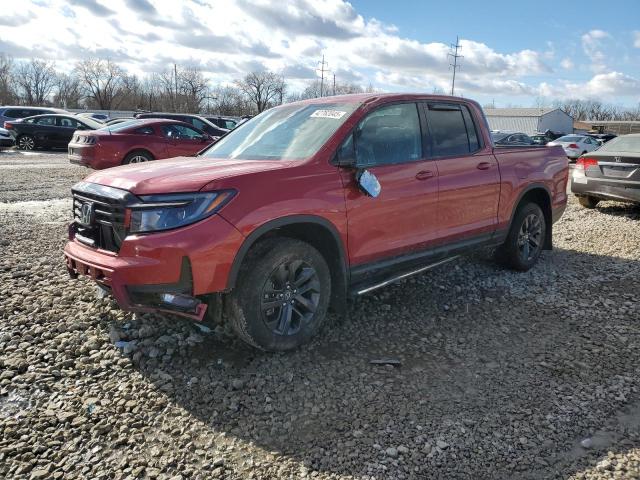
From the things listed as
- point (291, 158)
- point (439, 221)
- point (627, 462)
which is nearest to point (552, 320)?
point (439, 221)

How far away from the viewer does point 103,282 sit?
3293 millimetres

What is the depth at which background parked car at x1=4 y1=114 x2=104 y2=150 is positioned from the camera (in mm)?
20219

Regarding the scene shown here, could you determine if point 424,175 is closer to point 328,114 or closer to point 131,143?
point 328,114

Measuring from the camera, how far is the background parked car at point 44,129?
20219 mm

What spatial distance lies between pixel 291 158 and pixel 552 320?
267 centimetres

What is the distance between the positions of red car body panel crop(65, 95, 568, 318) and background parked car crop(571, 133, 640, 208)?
4455mm

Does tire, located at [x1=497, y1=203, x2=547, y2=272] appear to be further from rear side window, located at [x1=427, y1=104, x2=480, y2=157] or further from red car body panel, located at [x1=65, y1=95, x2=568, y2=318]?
rear side window, located at [x1=427, y1=104, x2=480, y2=157]

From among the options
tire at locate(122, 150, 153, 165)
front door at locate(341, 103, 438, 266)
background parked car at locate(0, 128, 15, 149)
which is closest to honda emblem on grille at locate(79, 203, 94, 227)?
front door at locate(341, 103, 438, 266)

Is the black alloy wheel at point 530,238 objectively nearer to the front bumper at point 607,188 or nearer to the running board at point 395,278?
the running board at point 395,278

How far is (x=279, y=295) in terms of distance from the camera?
11.6ft

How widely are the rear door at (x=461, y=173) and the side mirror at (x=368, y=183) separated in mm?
867

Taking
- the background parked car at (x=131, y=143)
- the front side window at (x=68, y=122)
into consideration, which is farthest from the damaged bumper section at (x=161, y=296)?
the front side window at (x=68, y=122)

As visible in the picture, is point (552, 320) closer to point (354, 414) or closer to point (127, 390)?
point (354, 414)

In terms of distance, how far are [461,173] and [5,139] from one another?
64.4 ft
